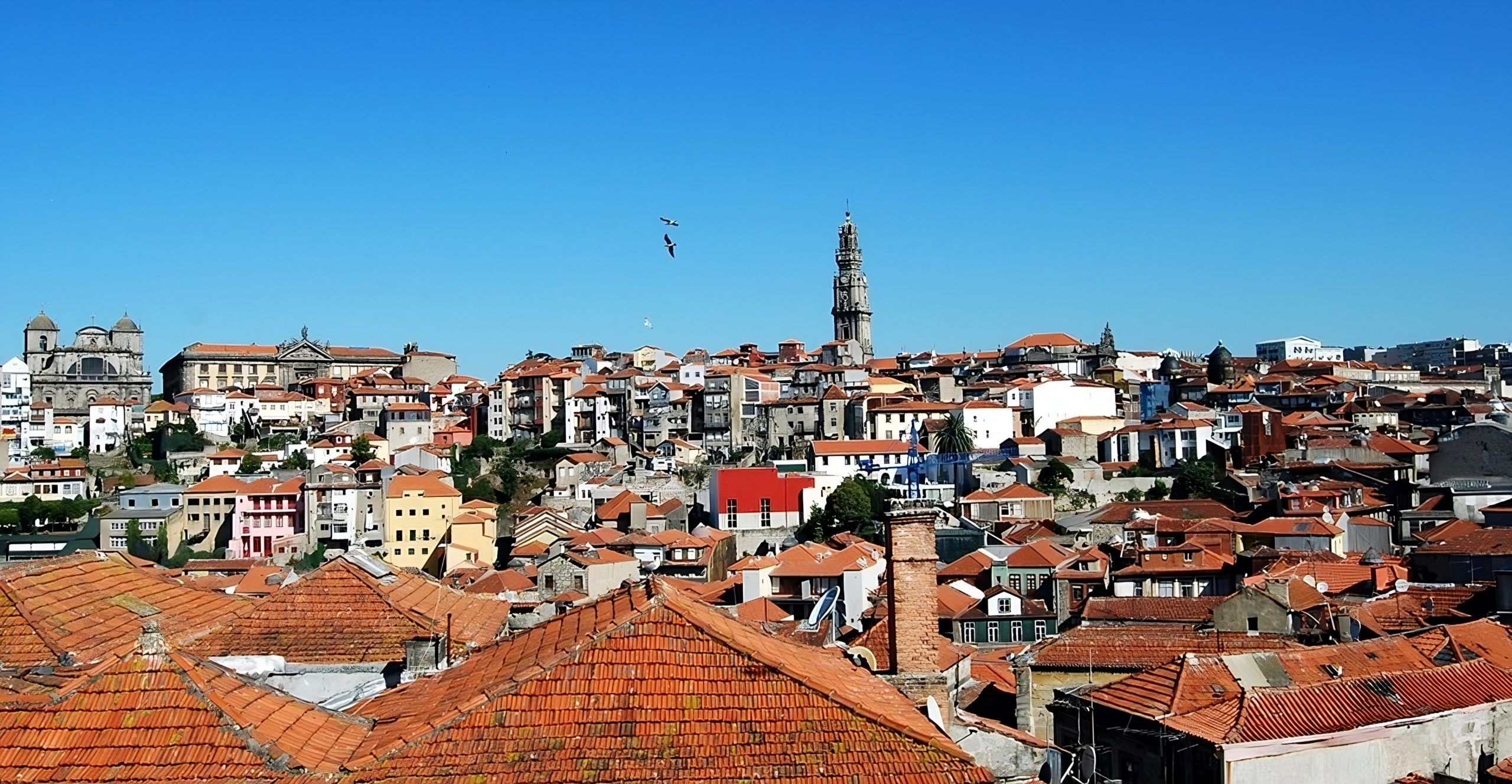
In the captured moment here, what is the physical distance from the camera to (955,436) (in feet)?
240

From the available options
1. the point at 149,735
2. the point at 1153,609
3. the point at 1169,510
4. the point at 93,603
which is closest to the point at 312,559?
the point at 1169,510

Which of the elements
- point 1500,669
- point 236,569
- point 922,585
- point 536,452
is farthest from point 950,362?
point 922,585

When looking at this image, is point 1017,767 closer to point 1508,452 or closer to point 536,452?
point 1508,452

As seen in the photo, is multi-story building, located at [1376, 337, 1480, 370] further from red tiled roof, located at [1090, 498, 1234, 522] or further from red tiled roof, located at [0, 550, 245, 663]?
red tiled roof, located at [0, 550, 245, 663]

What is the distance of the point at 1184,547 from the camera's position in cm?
3803

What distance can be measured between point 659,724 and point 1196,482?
5582cm

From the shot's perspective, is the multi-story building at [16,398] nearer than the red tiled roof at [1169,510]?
No

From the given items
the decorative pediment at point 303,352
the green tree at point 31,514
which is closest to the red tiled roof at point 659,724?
the green tree at point 31,514

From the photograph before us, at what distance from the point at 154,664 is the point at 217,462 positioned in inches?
2866

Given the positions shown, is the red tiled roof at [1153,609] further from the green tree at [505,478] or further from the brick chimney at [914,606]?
the green tree at [505,478]

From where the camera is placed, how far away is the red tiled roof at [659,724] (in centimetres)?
895

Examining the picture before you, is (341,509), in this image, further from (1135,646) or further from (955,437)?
(1135,646)

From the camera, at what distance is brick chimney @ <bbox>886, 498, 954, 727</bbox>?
11.4m

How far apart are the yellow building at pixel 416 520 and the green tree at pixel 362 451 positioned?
672 inches
